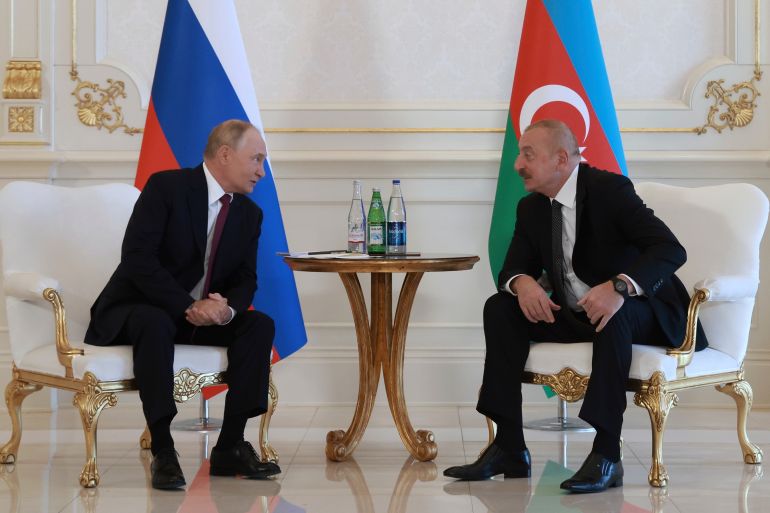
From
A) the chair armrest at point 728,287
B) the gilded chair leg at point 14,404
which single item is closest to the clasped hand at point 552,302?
the chair armrest at point 728,287

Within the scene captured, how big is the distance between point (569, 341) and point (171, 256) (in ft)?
4.70

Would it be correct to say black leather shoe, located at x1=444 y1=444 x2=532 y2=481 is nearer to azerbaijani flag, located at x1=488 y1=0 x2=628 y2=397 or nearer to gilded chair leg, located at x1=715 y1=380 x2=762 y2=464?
gilded chair leg, located at x1=715 y1=380 x2=762 y2=464

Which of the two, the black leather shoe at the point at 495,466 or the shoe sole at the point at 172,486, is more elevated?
the black leather shoe at the point at 495,466

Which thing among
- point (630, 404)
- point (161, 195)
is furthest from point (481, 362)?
point (161, 195)

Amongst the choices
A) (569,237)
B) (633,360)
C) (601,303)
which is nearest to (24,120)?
(569,237)

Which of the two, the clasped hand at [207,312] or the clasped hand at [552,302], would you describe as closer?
the clasped hand at [552,302]

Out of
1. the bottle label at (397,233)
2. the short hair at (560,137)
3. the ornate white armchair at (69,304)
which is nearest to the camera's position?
the ornate white armchair at (69,304)

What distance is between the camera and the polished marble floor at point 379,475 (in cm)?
290

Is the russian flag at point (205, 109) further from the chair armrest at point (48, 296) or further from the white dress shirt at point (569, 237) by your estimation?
the white dress shirt at point (569, 237)

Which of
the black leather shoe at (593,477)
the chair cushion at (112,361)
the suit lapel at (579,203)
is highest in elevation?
the suit lapel at (579,203)

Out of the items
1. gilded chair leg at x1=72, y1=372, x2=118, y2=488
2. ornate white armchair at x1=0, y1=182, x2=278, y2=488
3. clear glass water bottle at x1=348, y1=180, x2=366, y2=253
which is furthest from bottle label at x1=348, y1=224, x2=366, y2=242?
gilded chair leg at x1=72, y1=372, x2=118, y2=488

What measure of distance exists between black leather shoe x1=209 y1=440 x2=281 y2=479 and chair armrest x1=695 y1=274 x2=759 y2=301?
5.24ft

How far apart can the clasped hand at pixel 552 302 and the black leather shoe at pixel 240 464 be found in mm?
1028

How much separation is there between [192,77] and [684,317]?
7.42 ft
